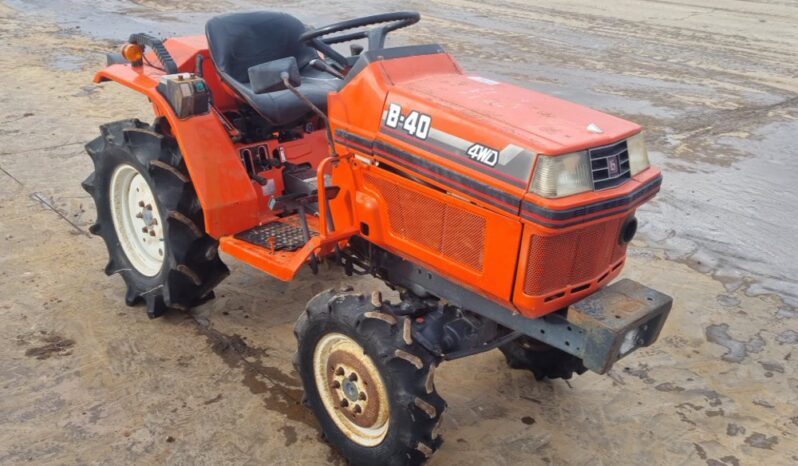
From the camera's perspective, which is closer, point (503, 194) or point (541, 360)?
point (503, 194)

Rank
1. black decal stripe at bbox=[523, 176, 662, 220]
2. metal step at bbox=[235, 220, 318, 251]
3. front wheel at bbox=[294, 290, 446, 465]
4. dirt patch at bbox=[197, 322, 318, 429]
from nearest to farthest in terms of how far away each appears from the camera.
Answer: black decal stripe at bbox=[523, 176, 662, 220] < front wheel at bbox=[294, 290, 446, 465] < dirt patch at bbox=[197, 322, 318, 429] < metal step at bbox=[235, 220, 318, 251]

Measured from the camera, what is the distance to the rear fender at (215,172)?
3.41m

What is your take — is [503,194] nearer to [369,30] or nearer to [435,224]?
[435,224]

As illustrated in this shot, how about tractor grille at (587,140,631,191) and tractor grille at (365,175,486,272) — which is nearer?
tractor grille at (587,140,631,191)

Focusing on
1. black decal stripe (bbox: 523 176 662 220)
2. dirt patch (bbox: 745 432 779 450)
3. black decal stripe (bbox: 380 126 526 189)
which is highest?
black decal stripe (bbox: 380 126 526 189)

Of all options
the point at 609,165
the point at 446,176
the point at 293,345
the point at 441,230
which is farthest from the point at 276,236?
the point at 609,165

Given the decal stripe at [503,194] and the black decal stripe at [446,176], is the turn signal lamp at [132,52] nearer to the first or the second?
the decal stripe at [503,194]

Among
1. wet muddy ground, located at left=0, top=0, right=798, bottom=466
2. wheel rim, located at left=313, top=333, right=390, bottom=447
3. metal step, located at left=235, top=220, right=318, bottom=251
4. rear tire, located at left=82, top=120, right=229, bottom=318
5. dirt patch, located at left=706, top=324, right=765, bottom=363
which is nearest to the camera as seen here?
wheel rim, located at left=313, top=333, right=390, bottom=447

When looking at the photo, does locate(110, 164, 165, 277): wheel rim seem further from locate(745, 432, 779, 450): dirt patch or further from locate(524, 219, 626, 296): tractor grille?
locate(745, 432, 779, 450): dirt patch

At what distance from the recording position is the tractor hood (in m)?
2.42

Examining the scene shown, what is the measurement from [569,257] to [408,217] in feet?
2.02

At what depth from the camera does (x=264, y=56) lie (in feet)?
12.9

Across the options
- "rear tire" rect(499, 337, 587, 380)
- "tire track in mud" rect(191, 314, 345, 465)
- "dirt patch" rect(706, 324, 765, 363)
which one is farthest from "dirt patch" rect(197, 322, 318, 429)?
"dirt patch" rect(706, 324, 765, 363)

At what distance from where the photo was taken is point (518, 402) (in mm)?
3322
